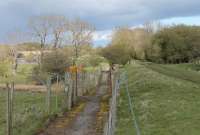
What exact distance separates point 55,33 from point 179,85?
6829 centimetres

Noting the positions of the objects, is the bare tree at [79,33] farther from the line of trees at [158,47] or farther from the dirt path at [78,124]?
the dirt path at [78,124]

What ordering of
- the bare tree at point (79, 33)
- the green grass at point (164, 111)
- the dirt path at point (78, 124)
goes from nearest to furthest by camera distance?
1. the green grass at point (164, 111)
2. the dirt path at point (78, 124)
3. the bare tree at point (79, 33)

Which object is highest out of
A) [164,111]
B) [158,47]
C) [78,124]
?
[158,47]

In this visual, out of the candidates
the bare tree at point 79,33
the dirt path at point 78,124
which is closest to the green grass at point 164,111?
the dirt path at point 78,124

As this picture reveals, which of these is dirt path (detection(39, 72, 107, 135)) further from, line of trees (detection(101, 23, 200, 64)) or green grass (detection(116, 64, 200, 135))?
line of trees (detection(101, 23, 200, 64))

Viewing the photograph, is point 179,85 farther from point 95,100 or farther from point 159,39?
point 159,39

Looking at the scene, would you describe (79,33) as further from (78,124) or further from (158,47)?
(78,124)

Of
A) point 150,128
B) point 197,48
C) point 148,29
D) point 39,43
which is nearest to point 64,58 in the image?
point 39,43

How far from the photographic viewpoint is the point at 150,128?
16.8 meters

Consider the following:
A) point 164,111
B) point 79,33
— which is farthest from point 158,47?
point 164,111

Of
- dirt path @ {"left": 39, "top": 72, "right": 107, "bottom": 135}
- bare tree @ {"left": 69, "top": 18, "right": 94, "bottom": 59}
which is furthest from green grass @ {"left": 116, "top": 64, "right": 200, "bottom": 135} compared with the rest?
bare tree @ {"left": 69, "top": 18, "right": 94, "bottom": 59}

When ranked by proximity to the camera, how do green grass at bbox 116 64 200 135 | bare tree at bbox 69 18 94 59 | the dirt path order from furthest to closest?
bare tree at bbox 69 18 94 59
the dirt path
green grass at bbox 116 64 200 135

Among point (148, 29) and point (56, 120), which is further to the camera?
point (148, 29)

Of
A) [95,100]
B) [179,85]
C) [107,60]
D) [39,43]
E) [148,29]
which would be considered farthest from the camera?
[148,29]
